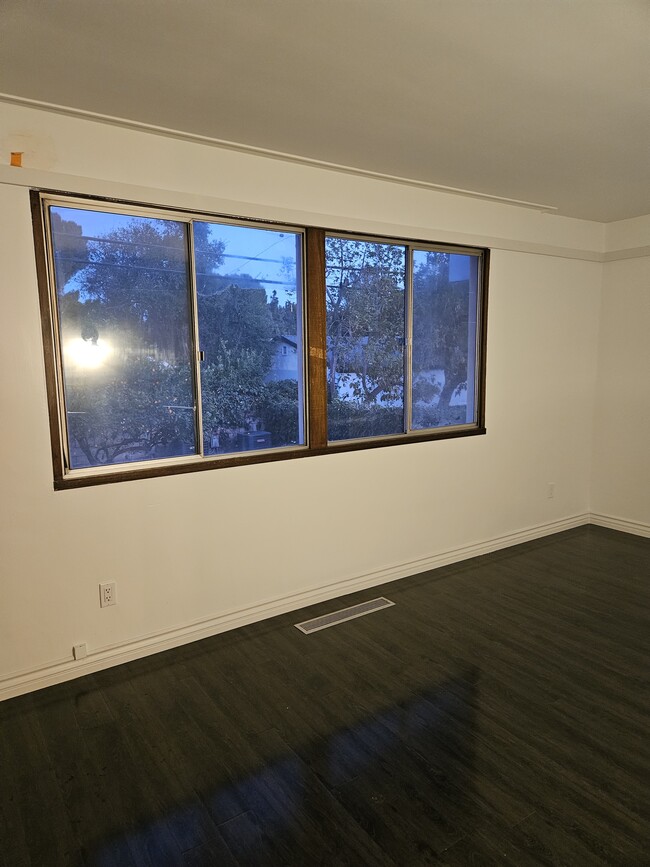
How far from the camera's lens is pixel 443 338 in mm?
4145

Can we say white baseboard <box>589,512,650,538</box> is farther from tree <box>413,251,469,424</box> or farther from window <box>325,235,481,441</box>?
tree <box>413,251,469,424</box>

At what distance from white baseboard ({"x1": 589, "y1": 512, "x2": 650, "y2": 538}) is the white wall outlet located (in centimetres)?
432

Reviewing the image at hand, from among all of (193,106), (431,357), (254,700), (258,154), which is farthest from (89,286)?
(431,357)

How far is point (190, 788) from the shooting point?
2.04 meters

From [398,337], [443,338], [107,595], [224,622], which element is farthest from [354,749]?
[443,338]

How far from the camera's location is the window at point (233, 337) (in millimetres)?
2719

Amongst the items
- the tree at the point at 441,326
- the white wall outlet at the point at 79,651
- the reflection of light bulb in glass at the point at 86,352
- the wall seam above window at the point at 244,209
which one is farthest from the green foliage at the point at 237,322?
the white wall outlet at the point at 79,651

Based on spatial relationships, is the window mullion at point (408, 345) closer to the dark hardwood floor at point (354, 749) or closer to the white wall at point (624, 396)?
the dark hardwood floor at point (354, 749)

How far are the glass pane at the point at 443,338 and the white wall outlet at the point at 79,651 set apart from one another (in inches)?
96.9

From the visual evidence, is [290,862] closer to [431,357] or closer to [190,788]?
[190,788]

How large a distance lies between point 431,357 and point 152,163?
2207 mm

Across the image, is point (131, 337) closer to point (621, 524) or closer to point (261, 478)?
point (261, 478)

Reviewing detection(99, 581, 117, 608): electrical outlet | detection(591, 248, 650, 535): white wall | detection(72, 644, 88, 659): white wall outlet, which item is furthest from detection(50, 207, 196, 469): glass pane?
detection(591, 248, 650, 535): white wall

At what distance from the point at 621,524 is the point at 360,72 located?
4305 millimetres
